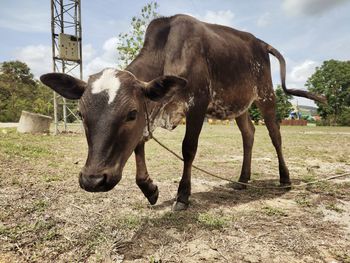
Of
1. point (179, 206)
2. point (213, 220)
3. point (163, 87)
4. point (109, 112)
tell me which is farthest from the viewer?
point (179, 206)

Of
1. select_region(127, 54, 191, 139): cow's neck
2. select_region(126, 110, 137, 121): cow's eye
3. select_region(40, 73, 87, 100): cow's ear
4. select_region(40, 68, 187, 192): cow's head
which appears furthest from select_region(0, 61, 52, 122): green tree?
select_region(126, 110, 137, 121): cow's eye

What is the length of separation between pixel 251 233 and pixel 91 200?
6.57ft

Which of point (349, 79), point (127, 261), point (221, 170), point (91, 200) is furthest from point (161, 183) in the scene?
point (349, 79)

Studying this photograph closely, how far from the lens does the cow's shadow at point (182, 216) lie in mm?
2748

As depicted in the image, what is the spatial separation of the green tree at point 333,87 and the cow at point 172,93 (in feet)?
174

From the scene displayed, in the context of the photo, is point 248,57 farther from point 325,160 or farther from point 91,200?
point 325,160

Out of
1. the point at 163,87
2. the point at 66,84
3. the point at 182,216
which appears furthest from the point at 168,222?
the point at 66,84

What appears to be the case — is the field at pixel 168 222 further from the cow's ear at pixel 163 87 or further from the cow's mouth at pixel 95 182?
the cow's ear at pixel 163 87

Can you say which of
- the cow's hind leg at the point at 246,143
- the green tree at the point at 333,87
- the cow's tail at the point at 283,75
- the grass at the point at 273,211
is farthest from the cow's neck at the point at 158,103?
the green tree at the point at 333,87

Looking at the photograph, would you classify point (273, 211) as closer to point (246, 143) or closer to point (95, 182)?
point (246, 143)

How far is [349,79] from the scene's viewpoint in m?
55.8

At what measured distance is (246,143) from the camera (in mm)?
5402

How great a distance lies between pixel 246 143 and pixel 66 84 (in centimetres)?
339

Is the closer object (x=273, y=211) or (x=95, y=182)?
(x=95, y=182)
